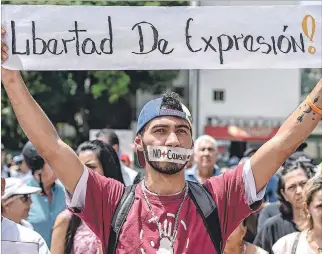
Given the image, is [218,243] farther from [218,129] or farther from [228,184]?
[218,129]

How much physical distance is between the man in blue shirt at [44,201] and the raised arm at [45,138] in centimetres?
263

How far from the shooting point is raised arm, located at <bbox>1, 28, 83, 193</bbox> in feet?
9.63

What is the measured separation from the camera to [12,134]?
29266 mm

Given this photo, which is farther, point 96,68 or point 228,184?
point 96,68

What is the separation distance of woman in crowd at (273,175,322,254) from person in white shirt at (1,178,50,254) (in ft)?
4.63

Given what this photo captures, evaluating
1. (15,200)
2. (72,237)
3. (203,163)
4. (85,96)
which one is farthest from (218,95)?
(72,237)

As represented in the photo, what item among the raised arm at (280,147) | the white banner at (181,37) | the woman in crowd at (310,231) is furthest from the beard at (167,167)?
the woman in crowd at (310,231)

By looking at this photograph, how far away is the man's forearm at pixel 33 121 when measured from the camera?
294cm

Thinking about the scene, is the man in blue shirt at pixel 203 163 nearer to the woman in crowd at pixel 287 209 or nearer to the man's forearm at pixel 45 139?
the woman in crowd at pixel 287 209

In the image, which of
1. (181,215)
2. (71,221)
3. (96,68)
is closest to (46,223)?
(71,221)

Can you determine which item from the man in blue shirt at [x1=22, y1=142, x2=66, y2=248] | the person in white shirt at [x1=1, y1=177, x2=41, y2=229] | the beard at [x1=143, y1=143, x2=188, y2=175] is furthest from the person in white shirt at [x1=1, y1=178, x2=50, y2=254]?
the man in blue shirt at [x1=22, y1=142, x2=66, y2=248]

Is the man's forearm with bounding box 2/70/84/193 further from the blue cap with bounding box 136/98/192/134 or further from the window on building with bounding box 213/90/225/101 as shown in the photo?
the window on building with bounding box 213/90/225/101

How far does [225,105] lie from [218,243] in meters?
35.3

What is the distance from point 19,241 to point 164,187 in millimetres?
1187
